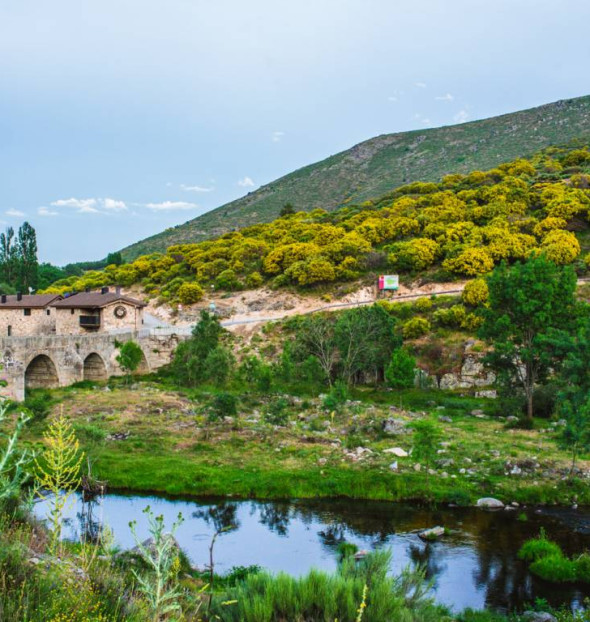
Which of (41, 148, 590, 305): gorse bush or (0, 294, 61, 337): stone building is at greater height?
(41, 148, 590, 305): gorse bush

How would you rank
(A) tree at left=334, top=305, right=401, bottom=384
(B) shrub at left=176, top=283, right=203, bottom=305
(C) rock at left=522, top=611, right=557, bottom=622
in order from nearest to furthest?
(C) rock at left=522, top=611, right=557, bottom=622 → (A) tree at left=334, top=305, right=401, bottom=384 → (B) shrub at left=176, top=283, right=203, bottom=305

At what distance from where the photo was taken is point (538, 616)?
41.1 feet

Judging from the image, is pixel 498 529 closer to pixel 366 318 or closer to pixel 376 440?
pixel 376 440

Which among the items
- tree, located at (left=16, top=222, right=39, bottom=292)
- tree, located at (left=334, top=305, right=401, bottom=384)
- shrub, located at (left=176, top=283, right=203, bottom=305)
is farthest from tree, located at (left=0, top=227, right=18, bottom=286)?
tree, located at (left=334, top=305, right=401, bottom=384)

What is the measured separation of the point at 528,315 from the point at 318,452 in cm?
1407

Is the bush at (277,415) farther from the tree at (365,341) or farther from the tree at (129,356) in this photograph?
the tree at (129,356)

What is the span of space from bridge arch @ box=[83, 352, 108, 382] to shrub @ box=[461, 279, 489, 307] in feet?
97.5

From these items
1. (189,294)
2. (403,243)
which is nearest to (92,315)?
(189,294)

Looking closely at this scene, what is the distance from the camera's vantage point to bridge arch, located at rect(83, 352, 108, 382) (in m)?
44.7

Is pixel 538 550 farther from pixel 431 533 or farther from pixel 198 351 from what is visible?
pixel 198 351

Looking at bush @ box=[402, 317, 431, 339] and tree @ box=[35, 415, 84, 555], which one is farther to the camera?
bush @ box=[402, 317, 431, 339]

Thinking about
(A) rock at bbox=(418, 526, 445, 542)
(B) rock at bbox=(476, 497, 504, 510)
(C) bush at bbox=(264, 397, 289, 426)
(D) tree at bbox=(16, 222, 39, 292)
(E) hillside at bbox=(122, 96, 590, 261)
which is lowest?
(A) rock at bbox=(418, 526, 445, 542)

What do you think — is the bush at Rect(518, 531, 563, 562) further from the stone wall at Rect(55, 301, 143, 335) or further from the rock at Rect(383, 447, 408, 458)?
the stone wall at Rect(55, 301, 143, 335)

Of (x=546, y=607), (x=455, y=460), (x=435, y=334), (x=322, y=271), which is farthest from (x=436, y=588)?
(x=322, y=271)
